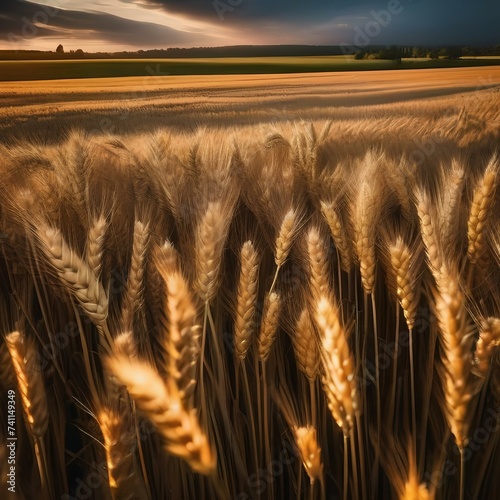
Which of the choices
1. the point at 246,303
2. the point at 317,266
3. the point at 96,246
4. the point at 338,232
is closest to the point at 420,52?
the point at 338,232

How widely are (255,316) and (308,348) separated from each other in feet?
0.64

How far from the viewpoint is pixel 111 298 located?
0.88 metres

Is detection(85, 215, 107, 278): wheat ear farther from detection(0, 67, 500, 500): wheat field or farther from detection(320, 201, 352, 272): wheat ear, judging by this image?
detection(320, 201, 352, 272): wheat ear

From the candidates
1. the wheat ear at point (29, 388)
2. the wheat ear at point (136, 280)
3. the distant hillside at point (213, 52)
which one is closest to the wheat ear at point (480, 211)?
the distant hillside at point (213, 52)

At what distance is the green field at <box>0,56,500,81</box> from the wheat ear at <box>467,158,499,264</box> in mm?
536

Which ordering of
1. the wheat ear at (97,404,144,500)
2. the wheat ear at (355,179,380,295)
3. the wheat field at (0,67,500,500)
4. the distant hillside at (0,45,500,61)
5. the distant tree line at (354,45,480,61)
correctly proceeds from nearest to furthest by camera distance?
the wheat ear at (97,404,144,500) < the wheat field at (0,67,500,500) < the wheat ear at (355,179,380,295) < the distant hillside at (0,45,500,61) < the distant tree line at (354,45,480,61)

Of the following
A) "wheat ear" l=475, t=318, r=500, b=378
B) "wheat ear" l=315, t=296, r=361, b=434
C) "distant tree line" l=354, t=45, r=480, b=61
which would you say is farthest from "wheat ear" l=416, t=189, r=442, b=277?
"distant tree line" l=354, t=45, r=480, b=61

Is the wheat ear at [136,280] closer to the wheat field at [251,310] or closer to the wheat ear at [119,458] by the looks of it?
the wheat field at [251,310]

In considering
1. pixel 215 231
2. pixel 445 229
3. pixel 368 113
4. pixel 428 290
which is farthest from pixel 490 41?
pixel 215 231

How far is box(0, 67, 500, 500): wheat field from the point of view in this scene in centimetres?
66

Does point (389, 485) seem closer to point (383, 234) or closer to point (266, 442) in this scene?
point (266, 442)

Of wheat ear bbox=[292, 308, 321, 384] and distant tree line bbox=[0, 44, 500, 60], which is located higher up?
distant tree line bbox=[0, 44, 500, 60]

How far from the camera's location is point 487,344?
2.18 ft

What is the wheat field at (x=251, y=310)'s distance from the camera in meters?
0.66
